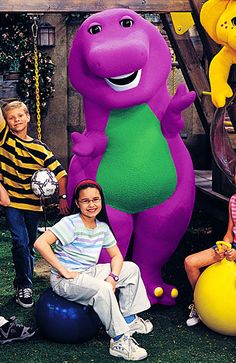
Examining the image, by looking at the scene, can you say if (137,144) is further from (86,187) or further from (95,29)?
(95,29)

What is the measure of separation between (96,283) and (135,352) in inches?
17.2

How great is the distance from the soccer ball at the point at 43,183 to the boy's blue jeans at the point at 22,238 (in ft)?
0.78

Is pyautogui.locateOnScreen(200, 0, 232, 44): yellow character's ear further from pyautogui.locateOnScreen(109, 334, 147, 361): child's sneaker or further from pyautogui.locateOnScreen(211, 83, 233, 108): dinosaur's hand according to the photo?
pyautogui.locateOnScreen(109, 334, 147, 361): child's sneaker

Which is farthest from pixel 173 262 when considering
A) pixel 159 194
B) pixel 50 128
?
pixel 50 128

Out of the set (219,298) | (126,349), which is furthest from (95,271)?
(219,298)

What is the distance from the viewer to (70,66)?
4.55 m

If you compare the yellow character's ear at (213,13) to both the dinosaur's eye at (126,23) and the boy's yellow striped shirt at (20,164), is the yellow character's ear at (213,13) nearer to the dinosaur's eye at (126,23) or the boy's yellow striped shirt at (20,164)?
the dinosaur's eye at (126,23)

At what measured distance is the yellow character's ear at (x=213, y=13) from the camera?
14.4 feet

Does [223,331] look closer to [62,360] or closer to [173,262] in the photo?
[62,360]

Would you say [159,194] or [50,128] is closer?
[159,194]

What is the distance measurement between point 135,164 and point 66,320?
3.62 feet

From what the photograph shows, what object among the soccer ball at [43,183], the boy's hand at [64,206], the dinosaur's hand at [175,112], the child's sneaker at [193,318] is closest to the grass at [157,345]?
the child's sneaker at [193,318]

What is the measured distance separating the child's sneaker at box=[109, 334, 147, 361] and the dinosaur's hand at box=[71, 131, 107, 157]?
1.21 meters

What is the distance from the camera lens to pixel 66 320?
385 cm
